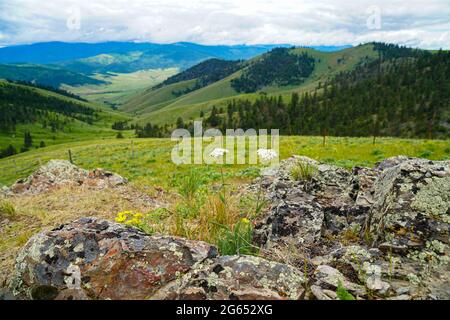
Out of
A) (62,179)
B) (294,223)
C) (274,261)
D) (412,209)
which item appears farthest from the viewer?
(62,179)

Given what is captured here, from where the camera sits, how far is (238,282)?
3529 millimetres

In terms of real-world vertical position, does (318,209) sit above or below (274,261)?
above

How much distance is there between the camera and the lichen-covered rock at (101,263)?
11.8ft

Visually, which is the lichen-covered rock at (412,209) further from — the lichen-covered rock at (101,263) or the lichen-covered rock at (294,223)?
the lichen-covered rock at (101,263)

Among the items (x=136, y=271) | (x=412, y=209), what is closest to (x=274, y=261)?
(x=136, y=271)

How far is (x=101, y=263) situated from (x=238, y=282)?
1.75 metres

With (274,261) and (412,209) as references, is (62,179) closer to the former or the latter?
(274,261)

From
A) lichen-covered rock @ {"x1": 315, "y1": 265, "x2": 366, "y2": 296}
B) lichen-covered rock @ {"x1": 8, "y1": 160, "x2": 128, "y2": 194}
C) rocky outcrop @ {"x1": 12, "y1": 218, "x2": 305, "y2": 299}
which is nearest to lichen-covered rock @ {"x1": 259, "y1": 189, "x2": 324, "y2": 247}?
lichen-covered rock @ {"x1": 315, "y1": 265, "x2": 366, "y2": 296}

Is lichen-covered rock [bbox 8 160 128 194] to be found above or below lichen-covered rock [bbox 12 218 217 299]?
below

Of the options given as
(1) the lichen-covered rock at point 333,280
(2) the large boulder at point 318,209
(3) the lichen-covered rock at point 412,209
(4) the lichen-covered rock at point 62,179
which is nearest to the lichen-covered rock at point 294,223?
(2) the large boulder at point 318,209

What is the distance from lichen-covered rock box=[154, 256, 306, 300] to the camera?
3355 mm

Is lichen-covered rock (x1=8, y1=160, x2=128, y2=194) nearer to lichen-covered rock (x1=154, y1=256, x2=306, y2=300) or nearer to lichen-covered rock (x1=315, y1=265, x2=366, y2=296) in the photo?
lichen-covered rock (x1=154, y1=256, x2=306, y2=300)
